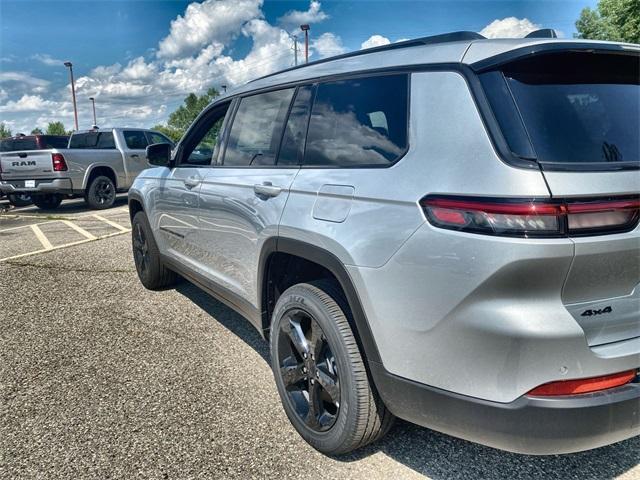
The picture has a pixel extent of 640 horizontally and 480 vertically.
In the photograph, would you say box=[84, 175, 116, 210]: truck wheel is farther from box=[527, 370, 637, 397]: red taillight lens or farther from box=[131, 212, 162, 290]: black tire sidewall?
box=[527, 370, 637, 397]: red taillight lens

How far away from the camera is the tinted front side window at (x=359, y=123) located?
190 cm

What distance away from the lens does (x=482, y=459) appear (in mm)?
2188

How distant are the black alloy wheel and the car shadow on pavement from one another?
0.23 meters

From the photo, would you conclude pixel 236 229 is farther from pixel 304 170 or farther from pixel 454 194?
pixel 454 194

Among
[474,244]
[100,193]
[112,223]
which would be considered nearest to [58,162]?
[100,193]

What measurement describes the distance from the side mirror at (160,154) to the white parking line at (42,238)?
13.0ft

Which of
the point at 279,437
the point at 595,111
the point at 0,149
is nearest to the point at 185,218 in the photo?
the point at 279,437

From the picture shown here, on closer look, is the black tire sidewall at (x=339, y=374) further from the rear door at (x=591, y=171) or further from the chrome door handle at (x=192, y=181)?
the chrome door handle at (x=192, y=181)

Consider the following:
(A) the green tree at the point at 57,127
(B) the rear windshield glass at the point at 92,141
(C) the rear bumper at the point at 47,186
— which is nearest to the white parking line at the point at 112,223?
(C) the rear bumper at the point at 47,186

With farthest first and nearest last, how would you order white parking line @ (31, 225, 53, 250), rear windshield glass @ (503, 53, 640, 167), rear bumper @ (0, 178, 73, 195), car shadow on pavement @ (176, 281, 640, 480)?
rear bumper @ (0, 178, 73, 195) < white parking line @ (31, 225, 53, 250) < car shadow on pavement @ (176, 281, 640, 480) < rear windshield glass @ (503, 53, 640, 167)

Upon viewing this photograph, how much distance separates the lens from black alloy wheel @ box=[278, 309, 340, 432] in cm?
215

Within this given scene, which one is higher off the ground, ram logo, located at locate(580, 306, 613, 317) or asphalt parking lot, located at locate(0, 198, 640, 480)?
ram logo, located at locate(580, 306, 613, 317)

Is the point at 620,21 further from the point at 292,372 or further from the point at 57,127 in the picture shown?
the point at 57,127

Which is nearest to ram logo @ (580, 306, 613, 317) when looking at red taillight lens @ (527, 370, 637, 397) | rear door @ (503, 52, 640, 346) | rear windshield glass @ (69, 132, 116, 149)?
rear door @ (503, 52, 640, 346)
